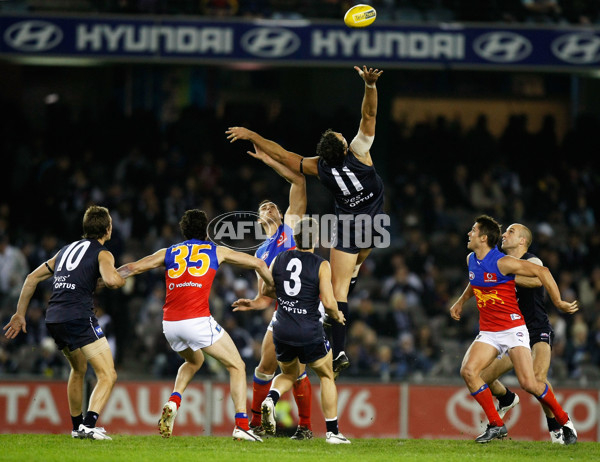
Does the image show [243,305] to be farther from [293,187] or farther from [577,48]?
[577,48]

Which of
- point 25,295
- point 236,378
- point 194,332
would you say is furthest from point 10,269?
point 236,378

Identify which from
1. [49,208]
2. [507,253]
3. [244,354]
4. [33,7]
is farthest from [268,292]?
[33,7]

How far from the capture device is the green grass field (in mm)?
8180

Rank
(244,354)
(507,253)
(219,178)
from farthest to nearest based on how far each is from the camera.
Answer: (219,178) → (244,354) → (507,253)

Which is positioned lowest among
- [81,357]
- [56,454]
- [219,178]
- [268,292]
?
[56,454]

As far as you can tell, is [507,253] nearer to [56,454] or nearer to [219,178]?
[56,454]

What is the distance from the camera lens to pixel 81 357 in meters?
9.14

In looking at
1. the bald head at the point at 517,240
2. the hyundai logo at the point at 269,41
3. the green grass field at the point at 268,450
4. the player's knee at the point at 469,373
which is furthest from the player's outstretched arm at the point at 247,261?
the hyundai logo at the point at 269,41

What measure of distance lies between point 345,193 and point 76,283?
9.07 feet

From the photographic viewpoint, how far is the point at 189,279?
8891 millimetres

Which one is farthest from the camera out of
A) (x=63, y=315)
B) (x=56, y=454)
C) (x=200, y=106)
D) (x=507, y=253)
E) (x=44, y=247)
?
(x=200, y=106)

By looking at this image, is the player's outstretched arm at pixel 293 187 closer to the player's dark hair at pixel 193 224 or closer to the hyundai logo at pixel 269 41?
the player's dark hair at pixel 193 224

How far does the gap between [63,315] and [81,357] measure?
0.49 m

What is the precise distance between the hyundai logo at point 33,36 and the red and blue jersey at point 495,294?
1102cm
